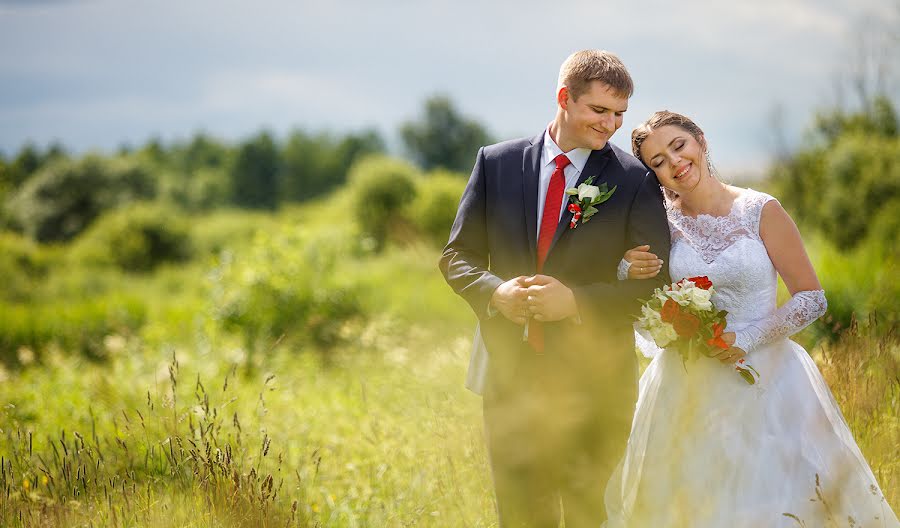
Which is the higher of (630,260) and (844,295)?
(630,260)

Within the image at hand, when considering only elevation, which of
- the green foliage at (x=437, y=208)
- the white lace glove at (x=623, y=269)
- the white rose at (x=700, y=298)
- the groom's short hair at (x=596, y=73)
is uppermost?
the groom's short hair at (x=596, y=73)

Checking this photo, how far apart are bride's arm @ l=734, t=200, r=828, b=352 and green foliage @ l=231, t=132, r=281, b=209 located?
6203 centimetres

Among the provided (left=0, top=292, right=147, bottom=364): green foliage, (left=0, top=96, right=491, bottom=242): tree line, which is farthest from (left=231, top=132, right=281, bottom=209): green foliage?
(left=0, top=292, right=147, bottom=364): green foliage

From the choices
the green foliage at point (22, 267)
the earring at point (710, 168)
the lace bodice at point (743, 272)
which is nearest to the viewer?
the lace bodice at point (743, 272)

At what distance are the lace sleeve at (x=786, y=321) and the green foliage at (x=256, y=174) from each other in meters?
62.2

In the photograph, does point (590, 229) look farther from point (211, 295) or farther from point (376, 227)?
point (376, 227)

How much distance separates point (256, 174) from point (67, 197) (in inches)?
835

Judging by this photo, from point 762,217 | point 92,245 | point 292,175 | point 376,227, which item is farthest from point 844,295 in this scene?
point 292,175

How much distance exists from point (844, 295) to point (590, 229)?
736cm

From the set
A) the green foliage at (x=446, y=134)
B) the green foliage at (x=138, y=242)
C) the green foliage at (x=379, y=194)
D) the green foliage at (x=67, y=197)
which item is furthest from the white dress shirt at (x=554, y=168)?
the green foliage at (x=446, y=134)

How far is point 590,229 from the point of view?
Answer: 3.05 m

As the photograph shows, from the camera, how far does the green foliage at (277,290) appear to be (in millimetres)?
10945

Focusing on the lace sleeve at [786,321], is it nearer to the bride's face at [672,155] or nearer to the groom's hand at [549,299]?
the bride's face at [672,155]

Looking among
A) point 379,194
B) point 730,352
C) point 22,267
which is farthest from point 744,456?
point 22,267
